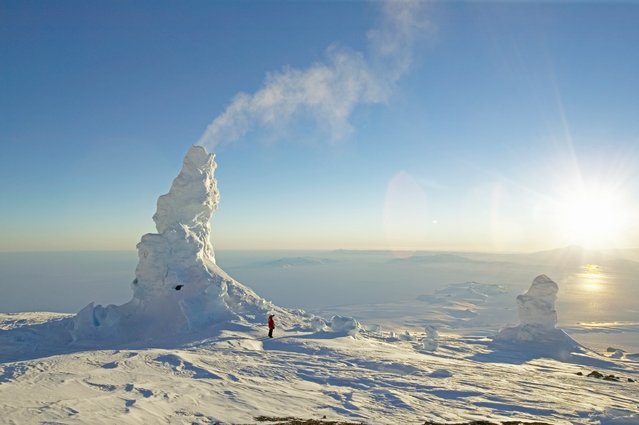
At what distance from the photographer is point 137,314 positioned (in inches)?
1518

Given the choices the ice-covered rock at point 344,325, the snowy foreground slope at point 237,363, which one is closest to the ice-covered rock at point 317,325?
the snowy foreground slope at point 237,363

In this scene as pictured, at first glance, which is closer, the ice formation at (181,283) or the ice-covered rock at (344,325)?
the ice formation at (181,283)

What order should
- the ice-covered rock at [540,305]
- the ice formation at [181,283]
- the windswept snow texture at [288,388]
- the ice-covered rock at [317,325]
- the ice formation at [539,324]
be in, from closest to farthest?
1. the windswept snow texture at [288,388]
2. the ice formation at [181,283]
3. the ice-covered rock at [317,325]
4. the ice formation at [539,324]
5. the ice-covered rock at [540,305]

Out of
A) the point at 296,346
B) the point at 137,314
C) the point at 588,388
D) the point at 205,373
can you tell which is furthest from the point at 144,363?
the point at 588,388

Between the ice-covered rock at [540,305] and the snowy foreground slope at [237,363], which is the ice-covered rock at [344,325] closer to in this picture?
the snowy foreground slope at [237,363]

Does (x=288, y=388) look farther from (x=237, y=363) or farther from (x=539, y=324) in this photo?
(x=539, y=324)

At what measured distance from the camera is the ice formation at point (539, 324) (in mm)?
45750

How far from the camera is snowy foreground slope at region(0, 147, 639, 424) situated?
16875 mm

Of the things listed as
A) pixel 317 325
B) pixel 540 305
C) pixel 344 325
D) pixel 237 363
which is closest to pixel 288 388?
pixel 237 363

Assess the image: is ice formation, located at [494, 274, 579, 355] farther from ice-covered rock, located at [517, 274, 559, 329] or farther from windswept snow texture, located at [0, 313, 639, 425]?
windswept snow texture, located at [0, 313, 639, 425]

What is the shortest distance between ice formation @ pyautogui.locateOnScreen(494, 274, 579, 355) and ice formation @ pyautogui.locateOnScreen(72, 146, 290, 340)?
26415 mm

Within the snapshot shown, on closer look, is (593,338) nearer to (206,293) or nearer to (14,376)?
(206,293)

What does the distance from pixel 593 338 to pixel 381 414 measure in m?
145

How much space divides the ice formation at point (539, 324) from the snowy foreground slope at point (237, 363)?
0.16 meters
